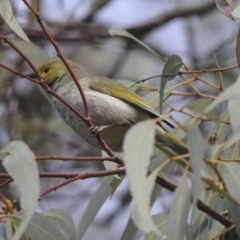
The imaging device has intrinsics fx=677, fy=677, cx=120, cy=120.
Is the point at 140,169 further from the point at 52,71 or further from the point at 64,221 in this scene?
the point at 52,71

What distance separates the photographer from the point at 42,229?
2.21m

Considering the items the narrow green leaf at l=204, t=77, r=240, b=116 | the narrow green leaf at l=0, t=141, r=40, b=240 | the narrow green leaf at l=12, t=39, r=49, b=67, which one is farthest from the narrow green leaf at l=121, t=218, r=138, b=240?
the narrow green leaf at l=12, t=39, r=49, b=67

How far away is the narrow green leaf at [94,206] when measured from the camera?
2.83 meters

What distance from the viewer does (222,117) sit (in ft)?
10.6

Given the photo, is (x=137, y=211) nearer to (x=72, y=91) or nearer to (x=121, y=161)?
(x=121, y=161)

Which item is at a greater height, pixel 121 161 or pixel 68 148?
pixel 121 161

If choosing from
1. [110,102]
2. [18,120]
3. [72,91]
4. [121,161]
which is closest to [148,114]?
[110,102]

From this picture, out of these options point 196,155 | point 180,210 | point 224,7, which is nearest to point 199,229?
point 180,210

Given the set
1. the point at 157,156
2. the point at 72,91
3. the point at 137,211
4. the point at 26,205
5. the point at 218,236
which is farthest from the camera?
the point at 72,91

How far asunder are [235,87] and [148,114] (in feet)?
4.41

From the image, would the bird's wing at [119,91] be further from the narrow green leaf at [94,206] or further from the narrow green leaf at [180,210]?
the narrow green leaf at [180,210]

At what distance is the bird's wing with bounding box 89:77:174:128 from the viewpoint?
322cm

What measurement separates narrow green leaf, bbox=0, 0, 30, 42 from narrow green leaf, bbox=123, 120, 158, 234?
0.86 metres

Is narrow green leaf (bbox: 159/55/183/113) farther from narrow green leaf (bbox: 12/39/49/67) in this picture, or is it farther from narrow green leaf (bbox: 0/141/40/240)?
narrow green leaf (bbox: 12/39/49/67)
